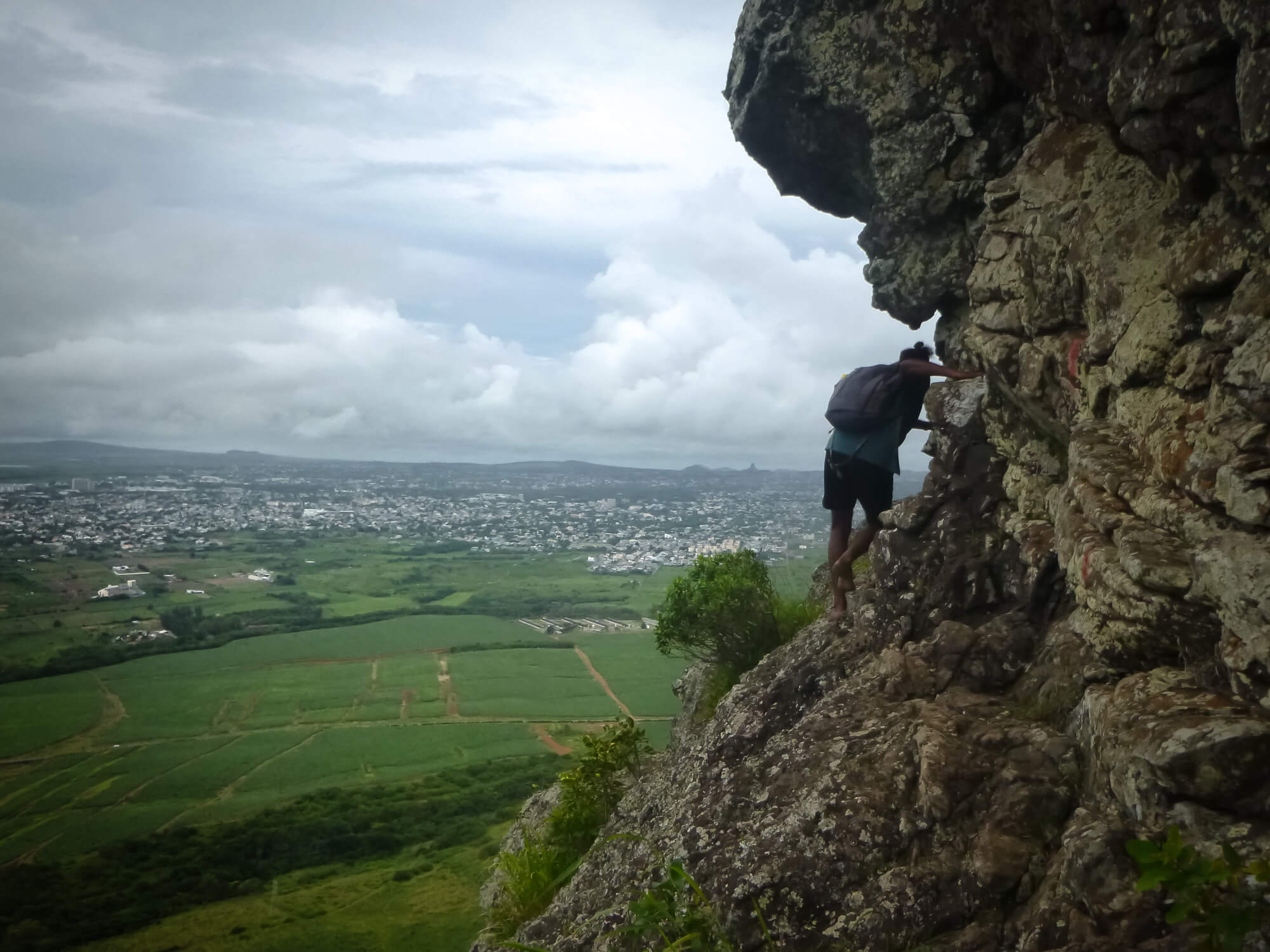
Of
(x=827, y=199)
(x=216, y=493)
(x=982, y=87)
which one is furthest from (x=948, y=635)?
(x=216, y=493)

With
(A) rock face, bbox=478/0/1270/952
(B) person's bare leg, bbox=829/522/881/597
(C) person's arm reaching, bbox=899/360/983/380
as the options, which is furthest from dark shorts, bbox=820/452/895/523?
(C) person's arm reaching, bbox=899/360/983/380

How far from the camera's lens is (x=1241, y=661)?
4.88 meters

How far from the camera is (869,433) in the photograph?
35.8 feet

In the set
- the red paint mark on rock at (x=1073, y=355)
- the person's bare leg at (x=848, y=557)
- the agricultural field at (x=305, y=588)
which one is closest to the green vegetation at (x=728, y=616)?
the agricultural field at (x=305, y=588)

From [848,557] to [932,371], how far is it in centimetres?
296

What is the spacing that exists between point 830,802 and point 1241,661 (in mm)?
3616

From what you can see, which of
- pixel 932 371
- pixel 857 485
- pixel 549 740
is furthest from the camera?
pixel 549 740

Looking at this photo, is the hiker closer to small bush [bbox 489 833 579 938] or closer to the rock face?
the rock face

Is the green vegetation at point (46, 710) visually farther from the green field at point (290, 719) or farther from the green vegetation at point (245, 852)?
the green vegetation at point (245, 852)

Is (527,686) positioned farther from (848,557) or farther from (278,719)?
(848,557)

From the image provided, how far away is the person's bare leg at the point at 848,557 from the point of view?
11.4 meters

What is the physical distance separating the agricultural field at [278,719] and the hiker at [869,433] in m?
9.02

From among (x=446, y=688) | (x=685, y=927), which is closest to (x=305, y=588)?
(x=446, y=688)

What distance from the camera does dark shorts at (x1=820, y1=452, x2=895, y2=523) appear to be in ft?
36.2
